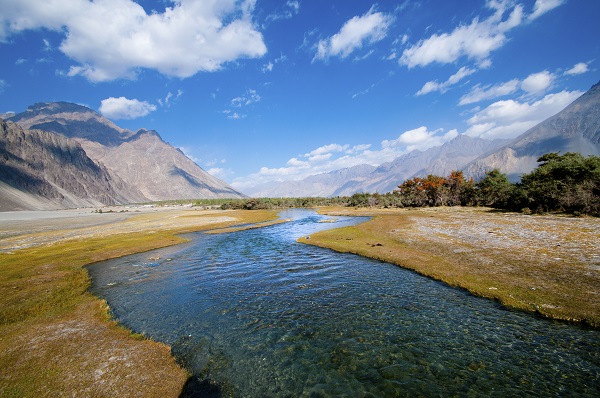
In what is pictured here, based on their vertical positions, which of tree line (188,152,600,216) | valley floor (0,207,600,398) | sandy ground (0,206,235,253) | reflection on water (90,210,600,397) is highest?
tree line (188,152,600,216)

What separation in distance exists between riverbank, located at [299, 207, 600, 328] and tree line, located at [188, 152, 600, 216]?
25255mm

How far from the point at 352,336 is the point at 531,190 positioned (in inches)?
2990

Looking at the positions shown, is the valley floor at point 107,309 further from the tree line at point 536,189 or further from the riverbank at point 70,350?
the tree line at point 536,189

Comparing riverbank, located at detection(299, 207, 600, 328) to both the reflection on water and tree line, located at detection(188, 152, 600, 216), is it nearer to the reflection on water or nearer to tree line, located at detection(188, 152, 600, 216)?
the reflection on water

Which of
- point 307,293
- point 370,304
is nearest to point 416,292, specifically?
point 370,304

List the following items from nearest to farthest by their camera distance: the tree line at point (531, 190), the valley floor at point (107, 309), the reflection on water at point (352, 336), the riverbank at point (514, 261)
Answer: the reflection on water at point (352, 336) < the valley floor at point (107, 309) < the riverbank at point (514, 261) < the tree line at point (531, 190)

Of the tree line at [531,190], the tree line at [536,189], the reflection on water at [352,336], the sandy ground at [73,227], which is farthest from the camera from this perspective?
the tree line at [531,190]

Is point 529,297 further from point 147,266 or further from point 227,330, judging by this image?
point 147,266

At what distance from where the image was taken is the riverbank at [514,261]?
1619 cm

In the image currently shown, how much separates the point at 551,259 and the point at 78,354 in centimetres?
3434

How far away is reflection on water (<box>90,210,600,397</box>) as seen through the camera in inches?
427

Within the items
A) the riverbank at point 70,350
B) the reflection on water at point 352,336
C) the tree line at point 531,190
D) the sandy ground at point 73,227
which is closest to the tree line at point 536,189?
the tree line at point 531,190

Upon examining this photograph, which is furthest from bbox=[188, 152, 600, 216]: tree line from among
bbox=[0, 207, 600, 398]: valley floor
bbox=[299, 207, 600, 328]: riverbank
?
bbox=[0, 207, 600, 398]: valley floor

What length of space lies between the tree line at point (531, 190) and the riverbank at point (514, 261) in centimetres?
2526
